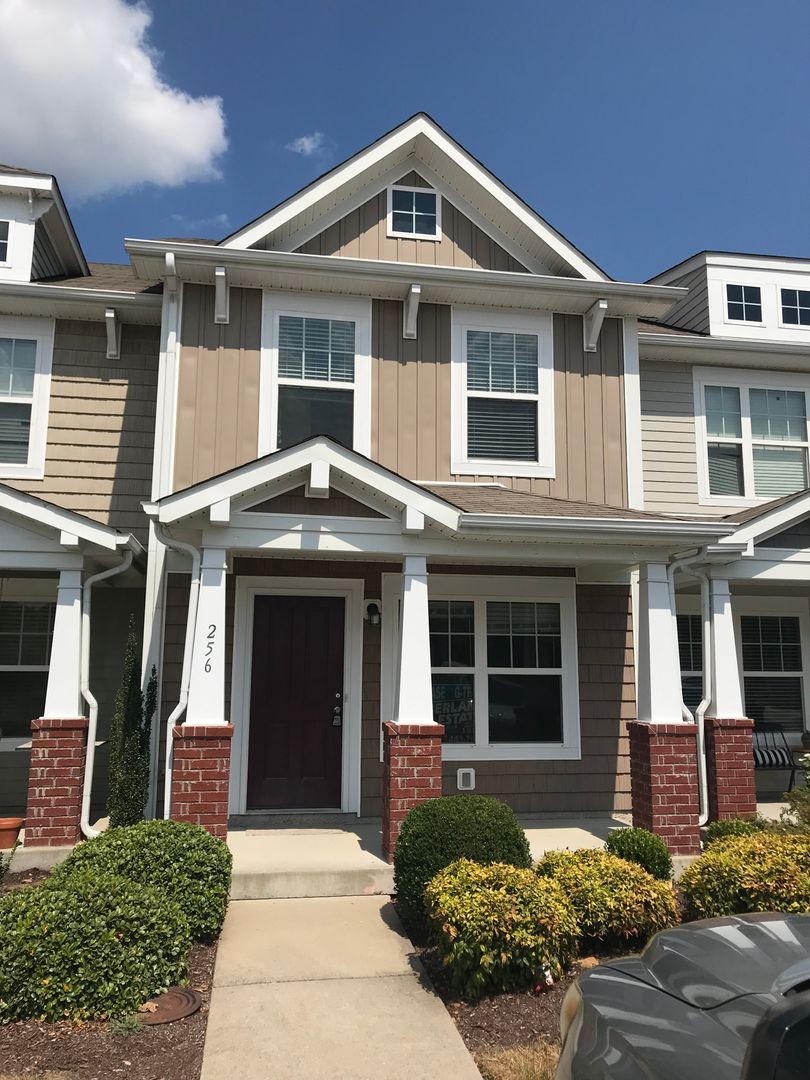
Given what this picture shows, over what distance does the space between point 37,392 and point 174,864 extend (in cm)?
580

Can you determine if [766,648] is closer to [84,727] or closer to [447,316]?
[447,316]

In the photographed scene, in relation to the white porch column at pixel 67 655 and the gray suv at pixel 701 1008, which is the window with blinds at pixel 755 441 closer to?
the white porch column at pixel 67 655

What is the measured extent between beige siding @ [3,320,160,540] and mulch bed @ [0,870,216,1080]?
5320mm

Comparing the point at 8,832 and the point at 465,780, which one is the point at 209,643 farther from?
the point at 465,780

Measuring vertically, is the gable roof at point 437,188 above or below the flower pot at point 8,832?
above

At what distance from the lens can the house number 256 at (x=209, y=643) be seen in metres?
6.55

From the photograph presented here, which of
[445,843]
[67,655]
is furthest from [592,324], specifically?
[67,655]

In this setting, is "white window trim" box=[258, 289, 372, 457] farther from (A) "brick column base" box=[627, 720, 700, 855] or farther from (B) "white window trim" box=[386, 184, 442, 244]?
(A) "brick column base" box=[627, 720, 700, 855]

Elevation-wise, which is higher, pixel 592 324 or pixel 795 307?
pixel 795 307

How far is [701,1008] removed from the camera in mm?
2078

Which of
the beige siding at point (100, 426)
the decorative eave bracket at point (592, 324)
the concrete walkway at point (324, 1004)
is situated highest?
the decorative eave bracket at point (592, 324)

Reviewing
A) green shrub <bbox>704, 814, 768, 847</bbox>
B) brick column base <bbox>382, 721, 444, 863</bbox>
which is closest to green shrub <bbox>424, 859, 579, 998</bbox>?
A: brick column base <bbox>382, 721, 444, 863</bbox>

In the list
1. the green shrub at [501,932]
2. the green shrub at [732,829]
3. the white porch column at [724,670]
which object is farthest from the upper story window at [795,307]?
the green shrub at [501,932]

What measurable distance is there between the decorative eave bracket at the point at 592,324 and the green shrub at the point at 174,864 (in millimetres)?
6672
